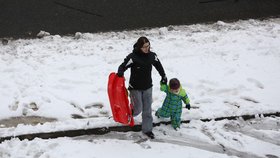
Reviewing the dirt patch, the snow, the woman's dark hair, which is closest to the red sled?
the snow

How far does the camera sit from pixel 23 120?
623 centimetres

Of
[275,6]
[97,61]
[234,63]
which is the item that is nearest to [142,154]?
[97,61]

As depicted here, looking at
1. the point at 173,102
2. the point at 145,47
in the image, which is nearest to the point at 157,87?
the point at 173,102

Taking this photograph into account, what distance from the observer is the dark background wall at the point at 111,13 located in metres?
8.80

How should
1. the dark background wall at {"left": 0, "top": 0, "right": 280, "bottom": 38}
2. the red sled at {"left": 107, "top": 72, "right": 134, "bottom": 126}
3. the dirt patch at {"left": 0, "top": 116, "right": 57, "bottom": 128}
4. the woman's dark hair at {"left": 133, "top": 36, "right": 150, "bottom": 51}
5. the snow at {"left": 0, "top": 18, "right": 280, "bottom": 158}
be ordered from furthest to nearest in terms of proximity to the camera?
1. the dark background wall at {"left": 0, "top": 0, "right": 280, "bottom": 38}
2. the dirt patch at {"left": 0, "top": 116, "right": 57, "bottom": 128}
3. the snow at {"left": 0, "top": 18, "right": 280, "bottom": 158}
4. the red sled at {"left": 107, "top": 72, "right": 134, "bottom": 126}
5. the woman's dark hair at {"left": 133, "top": 36, "right": 150, "bottom": 51}

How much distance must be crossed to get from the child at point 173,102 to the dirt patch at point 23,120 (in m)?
1.91

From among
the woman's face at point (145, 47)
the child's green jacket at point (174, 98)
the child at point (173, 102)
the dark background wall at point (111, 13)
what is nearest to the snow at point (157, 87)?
the child at point (173, 102)

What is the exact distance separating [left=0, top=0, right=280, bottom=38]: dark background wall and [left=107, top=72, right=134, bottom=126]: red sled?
3.54m

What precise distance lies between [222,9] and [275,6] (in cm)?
153

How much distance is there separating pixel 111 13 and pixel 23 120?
4066 millimetres

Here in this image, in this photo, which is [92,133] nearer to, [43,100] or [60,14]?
[43,100]

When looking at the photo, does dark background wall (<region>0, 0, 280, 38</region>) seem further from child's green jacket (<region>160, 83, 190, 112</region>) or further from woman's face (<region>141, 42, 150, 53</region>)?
woman's face (<region>141, 42, 150, 53</region>)

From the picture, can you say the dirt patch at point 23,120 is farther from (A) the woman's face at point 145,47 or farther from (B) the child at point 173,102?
(A) the woman's face at point 145,47

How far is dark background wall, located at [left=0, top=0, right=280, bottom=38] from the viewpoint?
8805 mm
